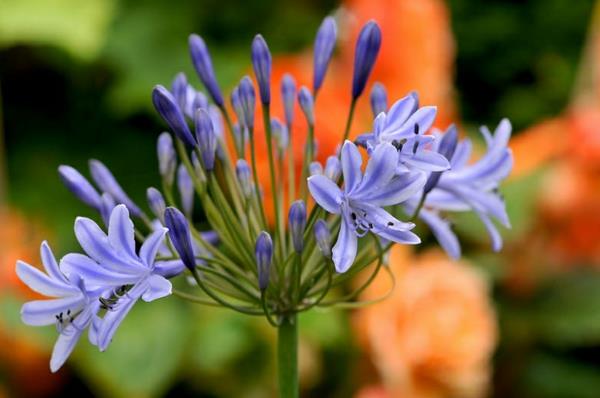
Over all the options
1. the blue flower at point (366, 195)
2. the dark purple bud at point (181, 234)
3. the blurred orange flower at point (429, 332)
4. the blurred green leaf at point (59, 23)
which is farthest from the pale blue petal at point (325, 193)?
the blurred green leaf at point (59, 23)

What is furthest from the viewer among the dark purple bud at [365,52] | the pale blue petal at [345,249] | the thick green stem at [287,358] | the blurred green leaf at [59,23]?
the blurred green leaf at [59,23]

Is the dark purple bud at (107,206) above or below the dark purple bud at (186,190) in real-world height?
above

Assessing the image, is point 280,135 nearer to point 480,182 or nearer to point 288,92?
point 288,92

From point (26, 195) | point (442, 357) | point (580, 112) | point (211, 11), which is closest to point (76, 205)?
point (26, 195)


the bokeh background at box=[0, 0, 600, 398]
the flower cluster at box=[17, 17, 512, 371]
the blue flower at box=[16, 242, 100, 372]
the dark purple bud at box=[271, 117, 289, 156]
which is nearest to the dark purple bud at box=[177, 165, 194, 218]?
the flower cluster at box=[17, 17, 512, 371]

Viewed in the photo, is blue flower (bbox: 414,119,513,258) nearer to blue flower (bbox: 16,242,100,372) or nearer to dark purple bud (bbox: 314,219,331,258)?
dark purple bud (bbox: 314,219,331,258)

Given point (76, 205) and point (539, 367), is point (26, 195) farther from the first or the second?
point (539, 367)

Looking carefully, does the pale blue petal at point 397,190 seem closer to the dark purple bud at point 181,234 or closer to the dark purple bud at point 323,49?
the dark purple bud at point 181,234

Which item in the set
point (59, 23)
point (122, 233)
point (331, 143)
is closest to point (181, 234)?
point (122, 233)
